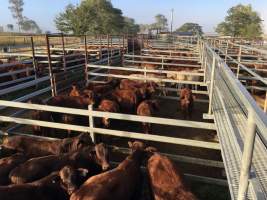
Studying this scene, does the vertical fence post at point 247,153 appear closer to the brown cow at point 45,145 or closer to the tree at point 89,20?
the brown cow at point 45,145

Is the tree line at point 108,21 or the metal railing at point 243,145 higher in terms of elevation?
the tree line at point 108,21

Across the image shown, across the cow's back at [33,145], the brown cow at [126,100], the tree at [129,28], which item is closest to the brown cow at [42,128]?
the cow's back at [33,145]

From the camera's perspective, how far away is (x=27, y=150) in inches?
185

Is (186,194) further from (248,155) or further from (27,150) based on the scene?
(27,150)

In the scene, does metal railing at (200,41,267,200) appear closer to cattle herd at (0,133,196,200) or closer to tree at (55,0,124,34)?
cattle herd at (0,133,196,200)

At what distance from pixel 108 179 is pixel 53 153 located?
158 cm

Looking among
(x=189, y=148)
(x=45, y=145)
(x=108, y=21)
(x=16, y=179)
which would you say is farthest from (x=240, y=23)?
(x=16, y=179)

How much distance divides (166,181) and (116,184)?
64 cm

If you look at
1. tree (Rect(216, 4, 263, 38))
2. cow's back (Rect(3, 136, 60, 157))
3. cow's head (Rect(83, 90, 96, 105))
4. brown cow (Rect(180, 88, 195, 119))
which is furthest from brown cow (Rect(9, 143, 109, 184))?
tree (Rect(216, 4, 263, 38))

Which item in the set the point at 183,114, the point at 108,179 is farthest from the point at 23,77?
the point at 108,179

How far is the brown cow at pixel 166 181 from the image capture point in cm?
324

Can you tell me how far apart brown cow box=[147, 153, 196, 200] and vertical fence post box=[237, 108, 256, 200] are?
1265mm

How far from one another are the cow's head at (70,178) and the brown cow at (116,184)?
204mm

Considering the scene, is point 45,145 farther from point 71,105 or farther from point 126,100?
point 126,100
